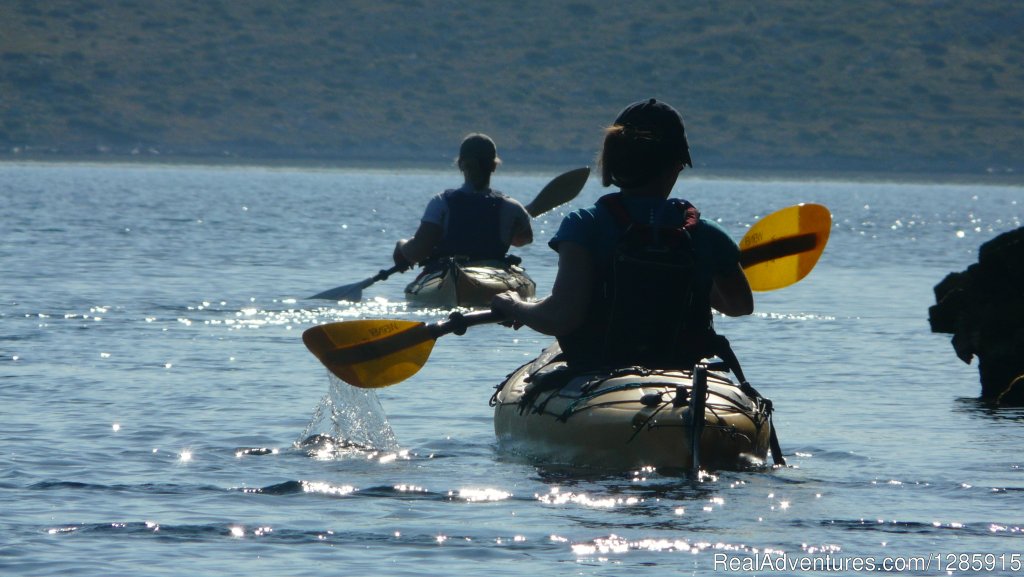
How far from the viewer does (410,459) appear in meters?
10.4


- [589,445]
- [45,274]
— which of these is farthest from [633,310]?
[45,274]

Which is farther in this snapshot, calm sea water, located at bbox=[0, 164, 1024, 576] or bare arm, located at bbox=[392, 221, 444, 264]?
bare arm, located at bbox=[392, 221, 444, 264]

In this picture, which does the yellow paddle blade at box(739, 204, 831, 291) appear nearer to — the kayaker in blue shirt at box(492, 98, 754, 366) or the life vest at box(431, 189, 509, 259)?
the kayaker in blue shirt at box(492, 98, 754, 366)

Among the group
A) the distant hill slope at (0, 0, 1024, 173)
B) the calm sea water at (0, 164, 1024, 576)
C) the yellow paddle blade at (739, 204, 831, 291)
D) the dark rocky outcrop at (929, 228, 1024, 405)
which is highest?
the distant hill slope at (0, 0, 1024, 173)

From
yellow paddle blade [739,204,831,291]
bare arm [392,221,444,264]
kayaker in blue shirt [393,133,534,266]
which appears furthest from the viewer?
bare arm [392,221,444,264]

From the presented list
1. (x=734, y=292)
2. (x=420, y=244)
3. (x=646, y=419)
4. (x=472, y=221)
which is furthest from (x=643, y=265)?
(x=420, y=244)

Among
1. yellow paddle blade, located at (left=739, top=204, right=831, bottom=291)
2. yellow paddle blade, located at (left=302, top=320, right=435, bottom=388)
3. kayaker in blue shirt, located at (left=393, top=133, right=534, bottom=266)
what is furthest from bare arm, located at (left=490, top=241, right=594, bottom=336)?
kayaker in blue shirt, located at (left=393, top=133, right=534, bottom=266)

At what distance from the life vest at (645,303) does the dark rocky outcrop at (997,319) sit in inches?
171

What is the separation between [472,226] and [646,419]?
27.2 ft

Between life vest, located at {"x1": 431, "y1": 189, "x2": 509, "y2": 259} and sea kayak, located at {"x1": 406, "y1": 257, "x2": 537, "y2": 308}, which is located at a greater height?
life vest, located at {"x1": 431, "y1": 189, "x2": 509, "y2": 259}

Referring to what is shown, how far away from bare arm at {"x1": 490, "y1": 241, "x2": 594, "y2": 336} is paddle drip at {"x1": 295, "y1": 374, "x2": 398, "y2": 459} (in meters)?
1.66

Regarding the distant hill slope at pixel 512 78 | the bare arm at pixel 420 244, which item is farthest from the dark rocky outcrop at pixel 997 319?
the distant hill slope at pixel 512 78

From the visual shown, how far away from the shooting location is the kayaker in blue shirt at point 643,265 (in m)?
9.18

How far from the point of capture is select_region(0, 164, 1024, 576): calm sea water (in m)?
7.81
